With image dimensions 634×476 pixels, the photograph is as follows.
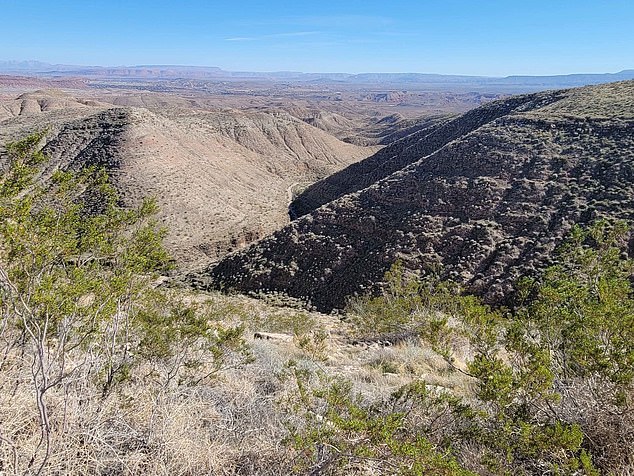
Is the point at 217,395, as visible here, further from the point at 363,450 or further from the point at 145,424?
the point at 363,450

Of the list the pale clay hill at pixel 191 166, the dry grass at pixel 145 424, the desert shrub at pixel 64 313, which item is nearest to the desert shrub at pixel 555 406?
the dry grass at pixel 145 424

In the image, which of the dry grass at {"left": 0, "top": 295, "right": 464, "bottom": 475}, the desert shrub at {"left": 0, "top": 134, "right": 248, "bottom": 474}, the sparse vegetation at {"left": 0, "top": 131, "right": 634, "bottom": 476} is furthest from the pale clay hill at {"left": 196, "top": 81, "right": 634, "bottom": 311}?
the dry grass at {"left": 0, "top": 295, "right": 464, "bottom": 475}

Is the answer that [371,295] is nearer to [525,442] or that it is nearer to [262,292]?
[262,292]

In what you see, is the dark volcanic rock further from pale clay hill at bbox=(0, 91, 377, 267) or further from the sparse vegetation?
the sparse vegetation

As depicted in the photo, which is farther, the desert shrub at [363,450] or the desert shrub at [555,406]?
the desert shrub at [555,406]

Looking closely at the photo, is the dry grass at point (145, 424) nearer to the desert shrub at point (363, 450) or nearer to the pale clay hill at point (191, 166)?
the desert shrub at point (363, 450)

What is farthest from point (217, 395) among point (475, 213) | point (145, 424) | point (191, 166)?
point (191, 166)

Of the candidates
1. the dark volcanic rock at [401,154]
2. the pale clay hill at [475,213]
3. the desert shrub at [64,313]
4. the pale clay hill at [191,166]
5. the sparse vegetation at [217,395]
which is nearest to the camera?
the sparse vegetation at [217,395]
